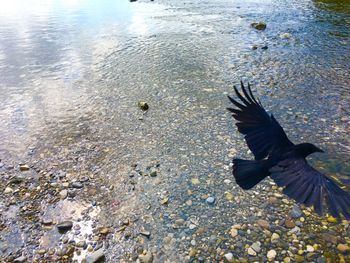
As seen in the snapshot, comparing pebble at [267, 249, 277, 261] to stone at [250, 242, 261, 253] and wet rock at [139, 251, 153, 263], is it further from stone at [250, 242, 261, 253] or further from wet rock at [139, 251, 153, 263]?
wet rock at [139, 251, 153, 263]

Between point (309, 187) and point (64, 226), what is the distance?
11.5ft

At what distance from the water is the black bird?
0.99 meters

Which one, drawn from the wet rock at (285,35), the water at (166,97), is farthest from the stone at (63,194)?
the wet rock at (285,35)

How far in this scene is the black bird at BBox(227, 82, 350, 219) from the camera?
3461 mm

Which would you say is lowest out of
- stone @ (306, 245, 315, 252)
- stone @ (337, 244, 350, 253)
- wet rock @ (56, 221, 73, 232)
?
wet rock @ (56, 221, 73, 232)

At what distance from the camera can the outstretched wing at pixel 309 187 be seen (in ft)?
11.0

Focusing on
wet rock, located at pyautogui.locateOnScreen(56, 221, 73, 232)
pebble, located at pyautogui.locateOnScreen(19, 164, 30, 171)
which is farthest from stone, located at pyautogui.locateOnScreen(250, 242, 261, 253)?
pebble, located at pyautogui.locateOnScreen(19, 164, 30, 171)

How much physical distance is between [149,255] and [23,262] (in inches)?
66.8

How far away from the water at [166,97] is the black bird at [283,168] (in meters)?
0.99

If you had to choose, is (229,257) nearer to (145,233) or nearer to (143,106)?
(145,233)

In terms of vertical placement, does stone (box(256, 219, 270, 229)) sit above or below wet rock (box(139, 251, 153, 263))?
above

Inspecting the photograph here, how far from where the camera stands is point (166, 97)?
8633mm

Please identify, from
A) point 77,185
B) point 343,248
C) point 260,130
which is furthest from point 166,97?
point 343,248

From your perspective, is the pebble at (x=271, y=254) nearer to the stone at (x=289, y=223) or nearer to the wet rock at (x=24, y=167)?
the stone at (x=289, y=223)
